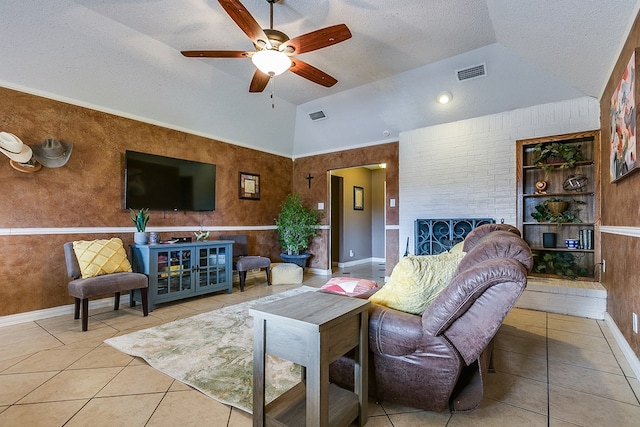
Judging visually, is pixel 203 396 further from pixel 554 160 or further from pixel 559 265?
pixel 554 160

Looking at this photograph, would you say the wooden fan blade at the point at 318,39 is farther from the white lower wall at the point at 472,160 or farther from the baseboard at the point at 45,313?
the baseboard at the point at 45,313

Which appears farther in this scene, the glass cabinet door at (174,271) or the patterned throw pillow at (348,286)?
the glass cabinet door at (174,271)

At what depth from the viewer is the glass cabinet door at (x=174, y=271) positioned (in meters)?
3.64

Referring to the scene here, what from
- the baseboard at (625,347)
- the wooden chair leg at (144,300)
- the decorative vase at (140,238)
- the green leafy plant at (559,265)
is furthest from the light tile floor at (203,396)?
the decorative vase at (140,238)

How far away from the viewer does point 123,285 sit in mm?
3111

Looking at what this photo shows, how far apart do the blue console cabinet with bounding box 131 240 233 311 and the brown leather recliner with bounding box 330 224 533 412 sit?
2708mm

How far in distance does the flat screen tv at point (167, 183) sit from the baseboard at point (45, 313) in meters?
1.20

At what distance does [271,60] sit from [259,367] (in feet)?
7.11

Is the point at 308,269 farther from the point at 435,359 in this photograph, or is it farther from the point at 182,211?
the point at 435,359

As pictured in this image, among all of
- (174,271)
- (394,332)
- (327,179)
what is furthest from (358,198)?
(394,332)

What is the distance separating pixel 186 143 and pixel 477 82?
4.09m

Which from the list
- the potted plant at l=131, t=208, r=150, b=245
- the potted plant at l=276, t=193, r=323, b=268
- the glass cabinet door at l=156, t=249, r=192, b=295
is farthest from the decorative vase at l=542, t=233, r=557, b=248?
the potted plant at l=131, t=208, r=150, b=245

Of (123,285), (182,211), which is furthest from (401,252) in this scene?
(123,285)

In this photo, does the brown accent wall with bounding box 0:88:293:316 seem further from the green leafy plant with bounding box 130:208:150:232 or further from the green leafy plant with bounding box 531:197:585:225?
the green leafy plant with bounding box 531:197:585:225
